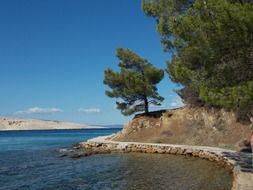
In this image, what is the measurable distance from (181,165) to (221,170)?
4.44 m

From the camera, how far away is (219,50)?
19.8m

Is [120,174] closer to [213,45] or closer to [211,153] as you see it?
[211,153]

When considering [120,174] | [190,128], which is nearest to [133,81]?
[190,128]

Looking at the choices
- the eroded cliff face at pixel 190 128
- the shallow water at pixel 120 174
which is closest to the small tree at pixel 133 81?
the eroded cliff face at pixel 190 128

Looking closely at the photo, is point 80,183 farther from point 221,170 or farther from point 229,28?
point 229,28

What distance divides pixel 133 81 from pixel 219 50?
33174 millimetres

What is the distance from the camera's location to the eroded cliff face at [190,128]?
41.4m

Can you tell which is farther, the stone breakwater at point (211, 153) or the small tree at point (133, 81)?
the small tree at point (133, 81)

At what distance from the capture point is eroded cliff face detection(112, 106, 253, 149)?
136ft

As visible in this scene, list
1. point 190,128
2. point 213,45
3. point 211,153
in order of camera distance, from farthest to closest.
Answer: point 190,128 → point 211,153 → point 213,45

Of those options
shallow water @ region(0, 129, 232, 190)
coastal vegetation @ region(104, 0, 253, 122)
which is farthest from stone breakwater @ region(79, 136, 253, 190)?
coastal vegetation @ region(104, 0, 253, 122)

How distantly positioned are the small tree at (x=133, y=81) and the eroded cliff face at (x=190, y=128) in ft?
7.56

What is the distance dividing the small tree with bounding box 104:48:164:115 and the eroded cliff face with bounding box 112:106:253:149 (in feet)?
7.56

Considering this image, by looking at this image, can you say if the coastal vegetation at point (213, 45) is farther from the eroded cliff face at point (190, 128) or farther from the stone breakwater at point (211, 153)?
the eroded cliff face at point (190, 128)
